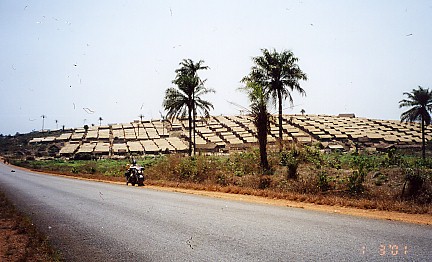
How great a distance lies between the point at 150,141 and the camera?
7119 centimetres

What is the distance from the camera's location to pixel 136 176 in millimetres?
19000

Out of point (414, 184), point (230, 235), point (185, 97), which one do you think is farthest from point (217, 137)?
Result: point (230, 235)

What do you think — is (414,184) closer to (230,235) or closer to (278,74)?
(230,235)

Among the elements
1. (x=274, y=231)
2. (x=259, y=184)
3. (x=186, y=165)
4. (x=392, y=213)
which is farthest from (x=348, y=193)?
(x=186, y=165)

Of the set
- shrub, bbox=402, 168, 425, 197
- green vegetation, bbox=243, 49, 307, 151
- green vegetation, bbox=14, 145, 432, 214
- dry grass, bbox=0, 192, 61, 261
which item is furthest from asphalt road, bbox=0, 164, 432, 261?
green vegetation, bbox=243, 49, 307, 151

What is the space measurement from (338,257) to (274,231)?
5.73 ft

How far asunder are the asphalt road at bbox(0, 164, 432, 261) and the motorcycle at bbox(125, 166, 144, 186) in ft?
30.3

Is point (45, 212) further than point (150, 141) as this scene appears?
No

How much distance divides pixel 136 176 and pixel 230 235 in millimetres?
13963

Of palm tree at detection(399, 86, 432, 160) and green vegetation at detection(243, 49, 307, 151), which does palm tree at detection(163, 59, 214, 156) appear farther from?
palm tree at detection(399, 86, 432, 160)

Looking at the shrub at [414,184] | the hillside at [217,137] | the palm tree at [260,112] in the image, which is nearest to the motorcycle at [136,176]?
the palm tree at [260,112]

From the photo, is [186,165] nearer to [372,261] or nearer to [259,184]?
[259,184]

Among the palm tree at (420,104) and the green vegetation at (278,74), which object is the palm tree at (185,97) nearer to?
the green vegetation at (278,74)

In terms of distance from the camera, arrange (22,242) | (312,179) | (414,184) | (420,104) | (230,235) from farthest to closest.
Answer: (420,104) → (312,179) → (414,184) → (22,242) → (230,235)
